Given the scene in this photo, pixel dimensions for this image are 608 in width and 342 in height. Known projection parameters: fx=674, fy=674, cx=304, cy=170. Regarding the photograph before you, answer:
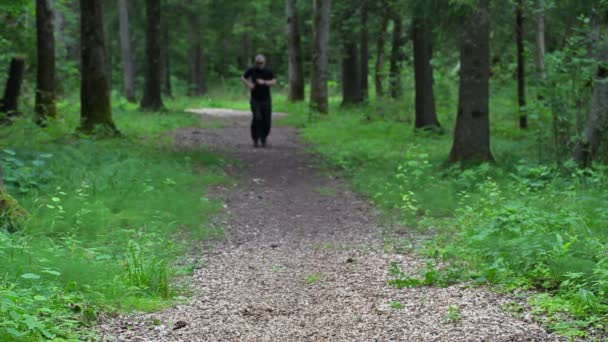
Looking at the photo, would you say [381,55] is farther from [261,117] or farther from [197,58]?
[197,58]

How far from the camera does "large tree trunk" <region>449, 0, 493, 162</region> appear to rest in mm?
10250

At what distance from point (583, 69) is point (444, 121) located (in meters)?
10.5

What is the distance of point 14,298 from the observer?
388 cm

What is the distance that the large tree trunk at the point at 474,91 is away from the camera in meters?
10.2

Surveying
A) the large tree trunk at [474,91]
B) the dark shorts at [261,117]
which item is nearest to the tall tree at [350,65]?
the dark shorts at [261,117]

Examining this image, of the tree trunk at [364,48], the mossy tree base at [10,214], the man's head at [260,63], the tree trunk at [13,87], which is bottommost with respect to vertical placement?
the mossy tree base at [10,214]

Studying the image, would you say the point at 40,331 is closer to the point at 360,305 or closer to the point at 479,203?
the point at 360,305

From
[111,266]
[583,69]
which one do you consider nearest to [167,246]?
[111,266]

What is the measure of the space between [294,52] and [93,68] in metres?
16.6

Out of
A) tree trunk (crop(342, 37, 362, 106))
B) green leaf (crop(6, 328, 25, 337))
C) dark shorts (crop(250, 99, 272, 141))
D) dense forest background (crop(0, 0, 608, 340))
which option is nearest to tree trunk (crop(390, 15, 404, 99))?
dense forest background (crop(0, 0, 608, 340))

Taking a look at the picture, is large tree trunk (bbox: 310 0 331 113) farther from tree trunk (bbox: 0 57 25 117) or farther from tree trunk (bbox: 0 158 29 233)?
tree trunk (bbox: 0 158 29 233)

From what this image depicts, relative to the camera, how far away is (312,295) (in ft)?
17.9

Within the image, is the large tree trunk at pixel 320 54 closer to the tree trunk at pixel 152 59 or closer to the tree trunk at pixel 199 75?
the tree trunk at pixel 152 59

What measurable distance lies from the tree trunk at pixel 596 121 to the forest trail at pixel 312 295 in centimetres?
309
